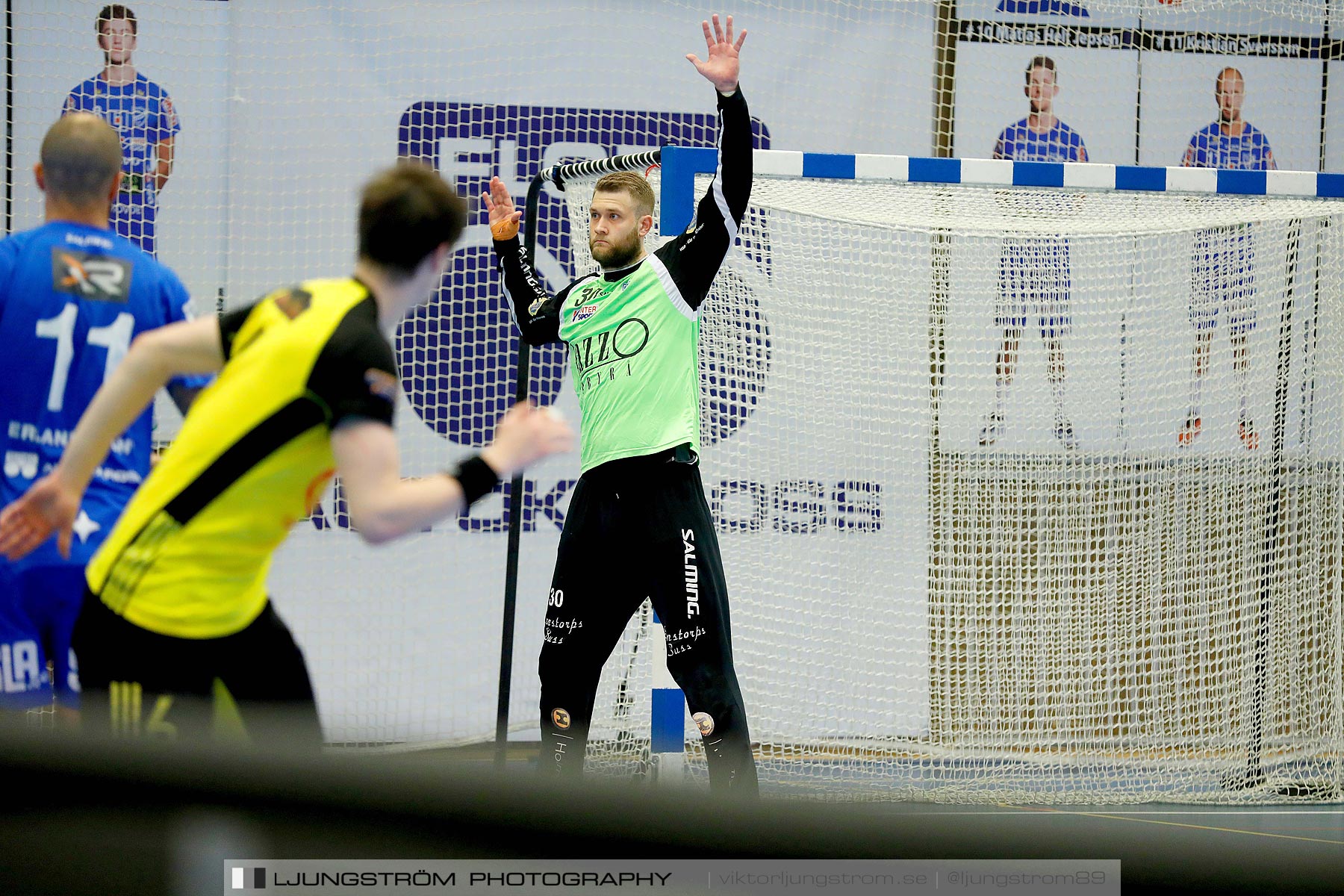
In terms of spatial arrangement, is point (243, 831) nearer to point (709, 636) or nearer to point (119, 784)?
point (119, 784)

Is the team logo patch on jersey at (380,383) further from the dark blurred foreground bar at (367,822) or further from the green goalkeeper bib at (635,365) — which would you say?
the green goalkeeper bib at (635,365)

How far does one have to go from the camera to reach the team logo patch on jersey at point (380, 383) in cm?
199

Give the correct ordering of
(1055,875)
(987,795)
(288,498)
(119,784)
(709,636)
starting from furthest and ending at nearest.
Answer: (987,795) < (709,636) < (288,498) < (1055,875) < (119,784)

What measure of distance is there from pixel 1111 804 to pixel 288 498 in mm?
4821

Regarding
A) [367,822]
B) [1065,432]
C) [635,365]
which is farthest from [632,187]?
[367,822]

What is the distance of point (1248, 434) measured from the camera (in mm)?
5973

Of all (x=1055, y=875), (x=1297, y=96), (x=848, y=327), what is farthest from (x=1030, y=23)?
(x=1055, y=875)

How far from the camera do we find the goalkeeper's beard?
169 inches

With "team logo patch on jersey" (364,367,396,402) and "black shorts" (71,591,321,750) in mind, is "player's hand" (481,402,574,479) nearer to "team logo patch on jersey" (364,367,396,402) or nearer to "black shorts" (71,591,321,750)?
"team logo patch on jersey" (364,367,396,402)

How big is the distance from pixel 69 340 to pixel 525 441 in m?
1.51

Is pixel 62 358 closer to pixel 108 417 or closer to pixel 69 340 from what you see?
pixel 69 340

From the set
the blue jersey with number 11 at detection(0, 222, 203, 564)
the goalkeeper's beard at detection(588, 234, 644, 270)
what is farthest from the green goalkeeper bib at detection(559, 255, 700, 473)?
the blue jersey with number 11 at detection(0, 222, 203, 564)

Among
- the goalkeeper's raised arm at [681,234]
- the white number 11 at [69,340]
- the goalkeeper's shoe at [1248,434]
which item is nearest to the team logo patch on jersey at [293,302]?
the white number 11 at [69,340]

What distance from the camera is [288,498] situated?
2111 mm
